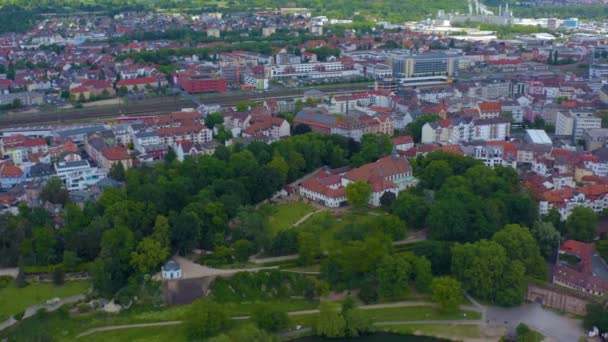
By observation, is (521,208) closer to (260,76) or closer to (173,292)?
(173,292)

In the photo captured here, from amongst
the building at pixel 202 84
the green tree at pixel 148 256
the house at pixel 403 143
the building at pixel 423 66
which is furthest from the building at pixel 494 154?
the building at pixel 202 84

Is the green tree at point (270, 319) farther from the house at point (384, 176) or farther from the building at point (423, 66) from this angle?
the building at point (423, 66)

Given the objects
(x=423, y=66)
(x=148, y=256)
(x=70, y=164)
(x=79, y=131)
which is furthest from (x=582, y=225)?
(x=423, y=66)

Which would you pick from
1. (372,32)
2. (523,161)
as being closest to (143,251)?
(523,161)

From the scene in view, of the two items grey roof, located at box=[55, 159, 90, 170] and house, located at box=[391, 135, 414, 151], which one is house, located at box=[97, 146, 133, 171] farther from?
house, located at box=[391, 135, 414, 151]

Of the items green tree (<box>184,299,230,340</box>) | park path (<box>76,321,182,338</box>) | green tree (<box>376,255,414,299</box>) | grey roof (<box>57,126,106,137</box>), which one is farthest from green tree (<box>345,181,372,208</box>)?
grey roof (<box>57,126,106,137</box>)

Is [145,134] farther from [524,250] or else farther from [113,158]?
[524,250]

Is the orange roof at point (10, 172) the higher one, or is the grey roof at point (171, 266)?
the orange roof at point (10, 172)
